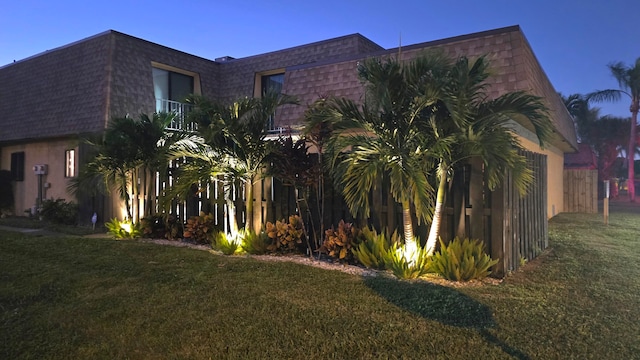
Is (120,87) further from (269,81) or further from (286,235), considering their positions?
(286,235)

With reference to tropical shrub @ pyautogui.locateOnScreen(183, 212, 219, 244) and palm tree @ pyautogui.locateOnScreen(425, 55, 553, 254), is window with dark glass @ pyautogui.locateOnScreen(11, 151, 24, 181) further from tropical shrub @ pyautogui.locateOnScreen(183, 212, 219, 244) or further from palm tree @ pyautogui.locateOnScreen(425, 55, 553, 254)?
palm tree @ pyautogui.locateOnScreen(425, 55, 553, 254)

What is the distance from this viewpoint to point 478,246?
5.52 meters

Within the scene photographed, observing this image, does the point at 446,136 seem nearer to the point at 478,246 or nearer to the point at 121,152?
the point at 478,246

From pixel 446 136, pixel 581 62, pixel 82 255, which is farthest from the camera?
pixel 581 62

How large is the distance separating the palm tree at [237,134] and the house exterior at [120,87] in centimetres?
215

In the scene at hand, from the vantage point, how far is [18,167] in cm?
1459

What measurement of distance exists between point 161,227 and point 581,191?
52.2 ft

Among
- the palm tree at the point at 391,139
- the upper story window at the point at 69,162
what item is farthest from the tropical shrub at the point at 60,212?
the palm tree at the point at 391,139

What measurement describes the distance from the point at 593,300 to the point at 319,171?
3.86 meters

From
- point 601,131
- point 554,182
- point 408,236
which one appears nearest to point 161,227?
point 408,236

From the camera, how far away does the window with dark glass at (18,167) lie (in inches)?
571

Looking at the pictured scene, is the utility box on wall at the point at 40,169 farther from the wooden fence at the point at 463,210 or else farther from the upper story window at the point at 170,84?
the wooden fence at the point at 463,210

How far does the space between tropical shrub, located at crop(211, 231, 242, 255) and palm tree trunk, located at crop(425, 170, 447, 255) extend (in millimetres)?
3291

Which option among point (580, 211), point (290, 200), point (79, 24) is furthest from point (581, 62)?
point (290, 200)
